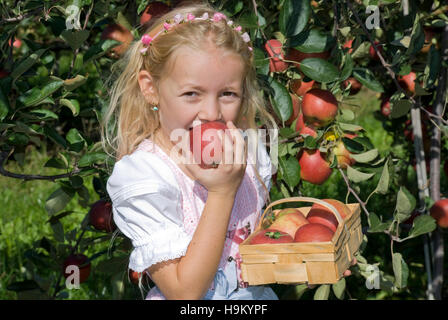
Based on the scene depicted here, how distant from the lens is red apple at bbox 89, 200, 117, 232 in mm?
1811

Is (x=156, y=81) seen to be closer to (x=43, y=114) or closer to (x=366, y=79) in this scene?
(x=43, y=114)

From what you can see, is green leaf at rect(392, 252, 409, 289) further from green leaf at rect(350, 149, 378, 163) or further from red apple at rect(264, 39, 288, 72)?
red apple at rect(264, 39, 288, 72)

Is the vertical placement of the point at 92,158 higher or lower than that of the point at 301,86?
lower

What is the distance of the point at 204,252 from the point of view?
1.18 meters

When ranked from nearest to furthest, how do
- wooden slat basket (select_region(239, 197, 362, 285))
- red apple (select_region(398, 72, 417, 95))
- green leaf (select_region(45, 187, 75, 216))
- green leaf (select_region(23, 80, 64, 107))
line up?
wooden slat basket (select_region(239, 197, 362, 285)) < green leaf (select_region(23, 80, 64, 107)) < green leaf (select_region(45, 187, 75, 216)) < red apple (select_region(398, 72, 417, 95))

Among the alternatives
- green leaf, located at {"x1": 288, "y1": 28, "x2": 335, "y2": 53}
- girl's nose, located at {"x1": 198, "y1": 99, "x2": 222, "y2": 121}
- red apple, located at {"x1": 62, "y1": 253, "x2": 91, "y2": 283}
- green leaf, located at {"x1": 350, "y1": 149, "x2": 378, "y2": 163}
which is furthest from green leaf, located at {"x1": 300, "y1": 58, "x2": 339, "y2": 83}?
red apple, located at {"x1": 62, "y1": 253, "x2": 91, "y2": 283}

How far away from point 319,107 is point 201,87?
44 cm

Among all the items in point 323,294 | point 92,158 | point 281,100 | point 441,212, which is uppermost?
point 281,100

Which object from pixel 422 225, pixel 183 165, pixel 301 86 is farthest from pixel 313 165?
pixel 183 165

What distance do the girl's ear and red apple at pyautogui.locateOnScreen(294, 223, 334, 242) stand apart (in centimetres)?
42

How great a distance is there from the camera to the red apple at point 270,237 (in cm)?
124

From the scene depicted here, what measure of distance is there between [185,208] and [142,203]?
13 centimetres
